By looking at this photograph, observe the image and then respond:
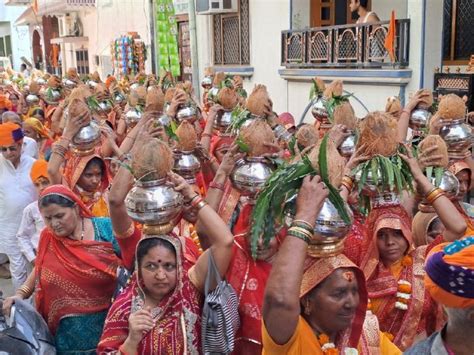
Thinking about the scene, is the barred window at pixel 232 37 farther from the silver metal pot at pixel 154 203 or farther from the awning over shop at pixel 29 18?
the awning over shop at pixel 29 18

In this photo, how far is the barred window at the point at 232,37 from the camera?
14219 mm

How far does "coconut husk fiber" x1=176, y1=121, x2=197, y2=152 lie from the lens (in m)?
4.36

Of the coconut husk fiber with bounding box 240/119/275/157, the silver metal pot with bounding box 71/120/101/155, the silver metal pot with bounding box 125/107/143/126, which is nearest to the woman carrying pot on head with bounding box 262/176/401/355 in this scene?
the coconut husk fiber with bounding box 240/119/275/157

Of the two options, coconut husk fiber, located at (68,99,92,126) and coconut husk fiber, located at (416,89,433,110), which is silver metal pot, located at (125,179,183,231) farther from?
coconut husk fiber, located at (416,89,433,110)

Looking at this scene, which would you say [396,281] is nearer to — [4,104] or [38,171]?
[38,171]

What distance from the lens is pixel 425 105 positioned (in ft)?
16.1

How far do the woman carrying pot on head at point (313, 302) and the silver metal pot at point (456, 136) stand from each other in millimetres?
1969

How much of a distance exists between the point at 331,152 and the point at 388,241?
1.18 metres

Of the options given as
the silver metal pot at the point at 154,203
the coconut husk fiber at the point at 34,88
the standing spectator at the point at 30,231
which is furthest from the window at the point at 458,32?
the silver metal pot at the point at 154,203

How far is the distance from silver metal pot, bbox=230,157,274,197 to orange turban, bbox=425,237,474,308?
135cm

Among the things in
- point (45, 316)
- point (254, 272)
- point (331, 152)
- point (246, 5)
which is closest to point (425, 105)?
point (254, 272)

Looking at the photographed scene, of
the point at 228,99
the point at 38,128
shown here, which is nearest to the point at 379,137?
the point at 228,99

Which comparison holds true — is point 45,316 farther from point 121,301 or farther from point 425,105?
point 425,105

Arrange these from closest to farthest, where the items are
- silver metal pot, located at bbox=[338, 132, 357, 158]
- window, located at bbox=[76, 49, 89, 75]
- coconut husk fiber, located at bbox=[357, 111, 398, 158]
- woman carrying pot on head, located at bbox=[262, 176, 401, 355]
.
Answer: woman carrying pot on head, located at bbox=[262, 176, 401, 355], coconut husk fiber, located at bbox=[357, 111, 398, 158], silver metal pot, located at bbox=[338, 132, 357, 158], window, located at bbox=[76, 49, 89, 75]
